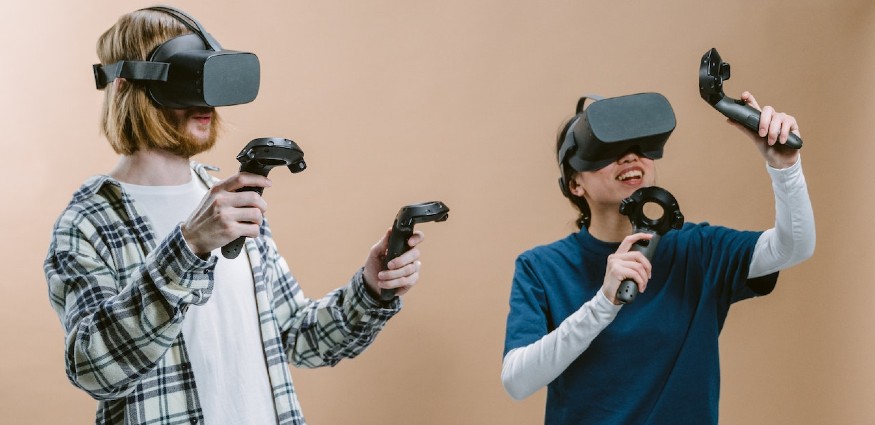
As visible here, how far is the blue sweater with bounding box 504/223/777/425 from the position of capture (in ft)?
4.17

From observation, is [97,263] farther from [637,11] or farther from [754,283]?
[637,11]

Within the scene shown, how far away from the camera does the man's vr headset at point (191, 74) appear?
115 cm

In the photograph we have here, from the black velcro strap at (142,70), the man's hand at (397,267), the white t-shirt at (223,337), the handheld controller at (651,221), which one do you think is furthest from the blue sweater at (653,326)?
the black velcro strap at (142,70)

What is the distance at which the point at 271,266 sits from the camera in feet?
4.47

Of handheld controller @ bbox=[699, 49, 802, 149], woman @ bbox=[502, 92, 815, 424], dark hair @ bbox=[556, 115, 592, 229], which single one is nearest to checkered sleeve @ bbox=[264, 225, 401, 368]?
woman @ bbox=[502, 92, 815, 424]

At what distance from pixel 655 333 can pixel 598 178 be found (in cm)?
26

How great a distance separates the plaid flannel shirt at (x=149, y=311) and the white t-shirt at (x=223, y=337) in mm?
16

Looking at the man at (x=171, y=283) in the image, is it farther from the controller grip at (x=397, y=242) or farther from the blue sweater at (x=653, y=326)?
the blue sweater at (x=653, y=326)

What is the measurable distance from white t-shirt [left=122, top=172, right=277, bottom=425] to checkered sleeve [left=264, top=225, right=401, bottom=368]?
113 millimetres

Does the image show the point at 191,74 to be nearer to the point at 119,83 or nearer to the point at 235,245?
the point at 119,83

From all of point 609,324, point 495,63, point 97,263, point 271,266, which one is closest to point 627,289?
point 609,324

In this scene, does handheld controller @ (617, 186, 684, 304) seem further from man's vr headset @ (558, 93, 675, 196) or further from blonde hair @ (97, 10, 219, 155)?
blonde hair @ (97, 10, 219, 155)

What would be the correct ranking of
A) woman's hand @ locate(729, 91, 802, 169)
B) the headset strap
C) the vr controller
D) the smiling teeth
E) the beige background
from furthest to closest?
the beige background < the smiling teeth < the headset strap < woman's hand @ locate(729, 91, 802, 169) < the vr controller

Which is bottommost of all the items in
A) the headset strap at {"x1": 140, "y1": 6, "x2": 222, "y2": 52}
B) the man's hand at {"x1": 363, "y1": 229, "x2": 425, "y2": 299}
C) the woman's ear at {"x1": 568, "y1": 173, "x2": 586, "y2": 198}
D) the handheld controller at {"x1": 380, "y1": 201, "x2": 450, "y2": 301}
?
the man's hand at {"x1": 363, "y1": 229, "x2": 425, "y2": 299}
